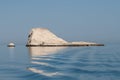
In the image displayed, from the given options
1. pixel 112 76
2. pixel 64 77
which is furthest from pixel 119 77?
pixel 64 77

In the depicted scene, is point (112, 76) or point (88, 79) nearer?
point (88, 79)

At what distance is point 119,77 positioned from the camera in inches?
1314

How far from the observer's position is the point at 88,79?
32344mm

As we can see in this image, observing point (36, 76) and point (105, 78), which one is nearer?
point (105, 78)

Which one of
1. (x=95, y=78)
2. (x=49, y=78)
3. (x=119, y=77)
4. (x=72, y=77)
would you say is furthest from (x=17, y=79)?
(x=119, y=77)

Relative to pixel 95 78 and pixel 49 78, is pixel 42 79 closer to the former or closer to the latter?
pixel 49 78

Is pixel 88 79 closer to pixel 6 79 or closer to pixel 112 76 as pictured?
pixel 112 76

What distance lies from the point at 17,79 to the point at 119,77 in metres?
10.6

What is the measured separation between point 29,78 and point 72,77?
455 cm

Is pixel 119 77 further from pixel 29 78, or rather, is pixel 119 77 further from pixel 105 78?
pixel 29 78

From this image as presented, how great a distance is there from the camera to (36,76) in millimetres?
35625

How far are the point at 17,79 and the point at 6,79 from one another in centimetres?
112

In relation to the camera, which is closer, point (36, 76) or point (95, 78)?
point (95, 78)

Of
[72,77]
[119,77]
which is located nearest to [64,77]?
[72,77]
